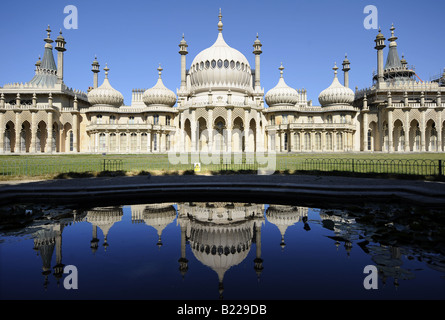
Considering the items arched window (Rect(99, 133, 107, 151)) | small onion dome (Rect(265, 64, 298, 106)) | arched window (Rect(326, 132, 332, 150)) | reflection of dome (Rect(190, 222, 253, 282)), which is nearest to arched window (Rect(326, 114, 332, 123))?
arched window (Rect(326, 132, 332, 150))

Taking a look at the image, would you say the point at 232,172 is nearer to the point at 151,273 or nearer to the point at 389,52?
the point at 151,273

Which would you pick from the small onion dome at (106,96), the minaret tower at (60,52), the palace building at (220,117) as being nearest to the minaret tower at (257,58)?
the palace building at (220,117)

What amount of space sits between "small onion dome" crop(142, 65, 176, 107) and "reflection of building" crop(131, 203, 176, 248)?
120ft

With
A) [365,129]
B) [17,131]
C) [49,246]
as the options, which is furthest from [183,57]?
[49,246]

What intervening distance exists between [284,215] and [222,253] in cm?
348

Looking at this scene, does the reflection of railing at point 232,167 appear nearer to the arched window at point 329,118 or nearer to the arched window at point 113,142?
the arched window at point 113,142

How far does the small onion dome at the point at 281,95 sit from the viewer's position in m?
44.1

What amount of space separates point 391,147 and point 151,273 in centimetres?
4639

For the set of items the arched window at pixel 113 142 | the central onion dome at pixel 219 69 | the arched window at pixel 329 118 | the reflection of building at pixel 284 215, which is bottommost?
the reflection of building at pixel 284 215

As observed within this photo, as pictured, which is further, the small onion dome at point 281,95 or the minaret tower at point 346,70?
the minaret tower at point 346,70

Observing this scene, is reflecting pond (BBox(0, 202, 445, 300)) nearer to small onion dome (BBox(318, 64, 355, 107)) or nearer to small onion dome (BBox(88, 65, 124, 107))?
small onion dome (BBox(88, 65, 124, 107))

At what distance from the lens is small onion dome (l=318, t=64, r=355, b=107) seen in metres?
44.6

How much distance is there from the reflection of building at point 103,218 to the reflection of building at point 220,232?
1883 mm

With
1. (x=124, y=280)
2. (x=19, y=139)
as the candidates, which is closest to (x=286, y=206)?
(x=124, y=280)
